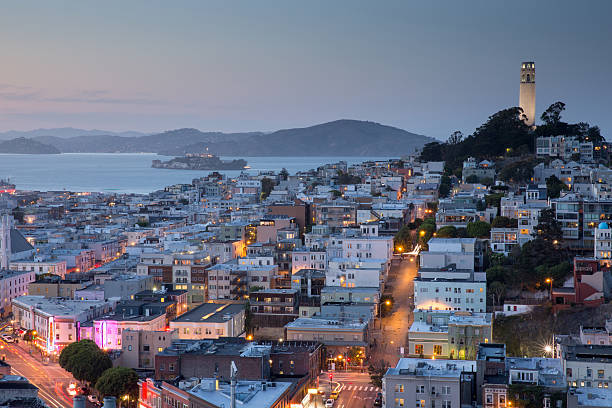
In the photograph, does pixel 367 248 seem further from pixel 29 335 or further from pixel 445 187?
pixel 445 187

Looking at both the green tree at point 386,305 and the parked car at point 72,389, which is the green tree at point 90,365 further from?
the green tree at point 386,305

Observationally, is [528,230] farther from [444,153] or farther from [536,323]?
[444,153]

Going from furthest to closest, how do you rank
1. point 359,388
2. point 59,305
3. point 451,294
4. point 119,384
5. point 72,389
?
point 59,305 → point 451,294 → point 72,389 → point 359,388 → point 119,384

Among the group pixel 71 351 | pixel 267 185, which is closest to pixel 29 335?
pixel 71 351

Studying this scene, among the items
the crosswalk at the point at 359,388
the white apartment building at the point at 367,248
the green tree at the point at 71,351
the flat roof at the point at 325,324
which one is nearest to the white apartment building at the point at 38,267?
the white apartment building at the point at 367,248

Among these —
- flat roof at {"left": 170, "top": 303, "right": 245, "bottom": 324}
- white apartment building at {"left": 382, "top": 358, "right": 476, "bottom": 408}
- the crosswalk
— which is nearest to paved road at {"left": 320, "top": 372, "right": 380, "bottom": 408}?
the crosswalk

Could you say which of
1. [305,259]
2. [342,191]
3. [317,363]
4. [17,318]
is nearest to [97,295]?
[17,318]
